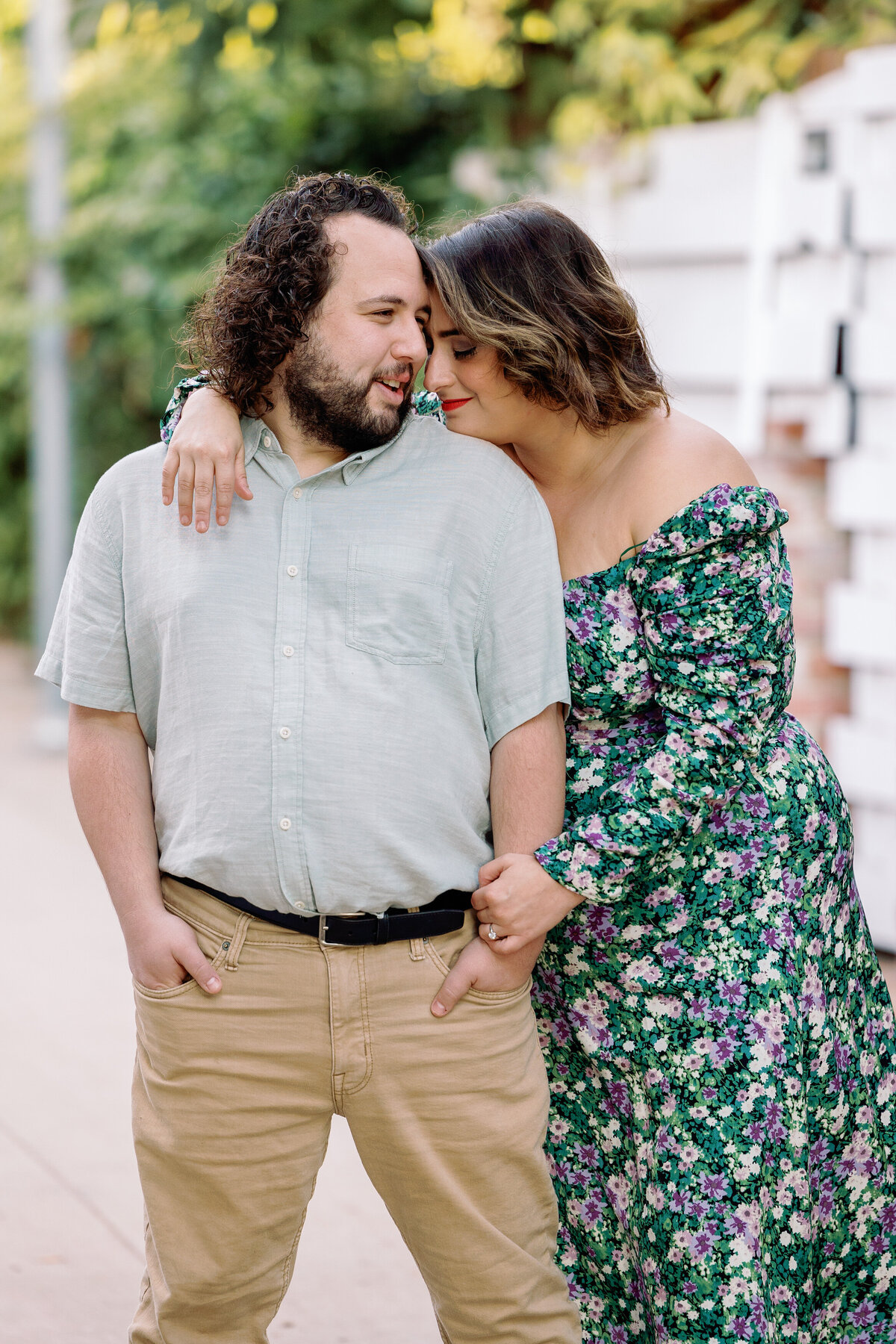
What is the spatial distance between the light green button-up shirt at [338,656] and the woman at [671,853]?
122 millimetres

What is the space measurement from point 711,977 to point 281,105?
5522 mm

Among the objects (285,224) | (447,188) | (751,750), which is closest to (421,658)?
(751,750)

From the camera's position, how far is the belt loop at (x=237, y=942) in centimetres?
200

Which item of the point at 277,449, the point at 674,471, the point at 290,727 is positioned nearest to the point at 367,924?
the point at 290,727

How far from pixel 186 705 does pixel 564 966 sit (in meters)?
0.71

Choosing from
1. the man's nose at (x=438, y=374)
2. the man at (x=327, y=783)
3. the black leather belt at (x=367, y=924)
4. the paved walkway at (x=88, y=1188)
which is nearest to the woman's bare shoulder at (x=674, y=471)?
the man at (x=327, y=783)

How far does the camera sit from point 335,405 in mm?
1992

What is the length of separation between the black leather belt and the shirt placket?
0.04 metres

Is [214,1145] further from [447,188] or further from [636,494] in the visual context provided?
[447,188]

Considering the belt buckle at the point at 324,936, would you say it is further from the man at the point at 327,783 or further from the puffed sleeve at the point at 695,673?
the puffed sleeve at the point at 695,673

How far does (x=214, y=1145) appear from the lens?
79.6 inches

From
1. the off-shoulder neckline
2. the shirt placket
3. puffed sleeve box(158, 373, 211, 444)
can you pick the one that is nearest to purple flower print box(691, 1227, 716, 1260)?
the shirt placket

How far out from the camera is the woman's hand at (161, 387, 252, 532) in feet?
6.40

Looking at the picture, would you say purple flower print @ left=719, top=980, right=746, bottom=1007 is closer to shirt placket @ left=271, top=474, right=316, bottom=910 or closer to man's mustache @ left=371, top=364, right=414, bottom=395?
shirt placket @ left=271, top=474, right=316, bottom=910
